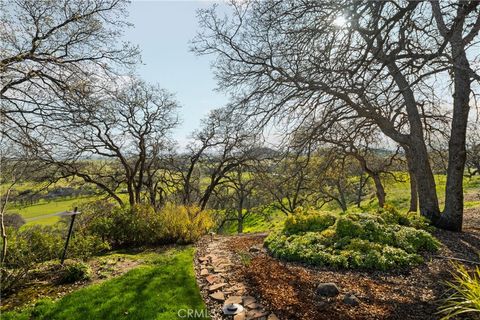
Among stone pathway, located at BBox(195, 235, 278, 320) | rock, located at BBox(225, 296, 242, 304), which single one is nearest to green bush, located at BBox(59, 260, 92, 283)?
stone pathway, located at BBox(195, 235, 278, 320)

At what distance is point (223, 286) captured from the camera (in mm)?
4738

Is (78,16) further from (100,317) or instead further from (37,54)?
(100,317)

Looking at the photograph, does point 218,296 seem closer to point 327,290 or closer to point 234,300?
point 234,300

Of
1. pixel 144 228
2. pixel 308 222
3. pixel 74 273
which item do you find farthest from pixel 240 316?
pixel 144 228

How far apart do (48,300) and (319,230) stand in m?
5.79

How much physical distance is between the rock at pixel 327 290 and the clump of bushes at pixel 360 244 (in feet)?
3.83

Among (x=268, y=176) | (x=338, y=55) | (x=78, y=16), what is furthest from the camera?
(x=268, y=176)

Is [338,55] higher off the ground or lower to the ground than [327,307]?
higher

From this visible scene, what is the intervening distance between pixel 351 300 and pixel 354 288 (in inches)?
21.8

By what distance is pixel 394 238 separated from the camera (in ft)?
19.8

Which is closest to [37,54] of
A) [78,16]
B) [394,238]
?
[78,16]

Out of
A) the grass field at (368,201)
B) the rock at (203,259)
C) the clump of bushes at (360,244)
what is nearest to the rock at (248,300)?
the clump of bushes at (360,244)

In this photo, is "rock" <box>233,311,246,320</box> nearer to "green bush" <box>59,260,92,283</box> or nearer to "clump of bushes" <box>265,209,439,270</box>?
"clump of bushes" <box>265,209,439,270</box>

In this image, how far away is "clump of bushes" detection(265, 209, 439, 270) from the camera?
5.24 m
